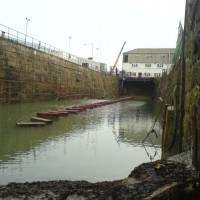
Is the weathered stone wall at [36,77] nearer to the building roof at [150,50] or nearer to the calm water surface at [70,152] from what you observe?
the calm water surface at [70,152]

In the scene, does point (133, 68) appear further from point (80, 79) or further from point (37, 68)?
point (37, 68)

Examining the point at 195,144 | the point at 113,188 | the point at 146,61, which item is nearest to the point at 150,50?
the point at 146,61

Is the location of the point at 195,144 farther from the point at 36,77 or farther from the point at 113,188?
the point at 36,77

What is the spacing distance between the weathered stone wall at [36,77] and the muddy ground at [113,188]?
1638 centimetres

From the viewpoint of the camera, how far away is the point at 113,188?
401cm

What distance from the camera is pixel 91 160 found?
272 inches

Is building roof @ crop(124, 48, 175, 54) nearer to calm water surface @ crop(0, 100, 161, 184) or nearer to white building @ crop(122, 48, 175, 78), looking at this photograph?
white building @ crop(122, 48, 175, 78)

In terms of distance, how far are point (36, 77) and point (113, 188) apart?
869 inches

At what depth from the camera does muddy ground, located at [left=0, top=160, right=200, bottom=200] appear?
374 cm

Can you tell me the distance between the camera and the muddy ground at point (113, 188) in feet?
12.3

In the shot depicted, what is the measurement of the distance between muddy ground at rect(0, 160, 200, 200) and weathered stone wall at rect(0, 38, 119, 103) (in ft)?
53.7

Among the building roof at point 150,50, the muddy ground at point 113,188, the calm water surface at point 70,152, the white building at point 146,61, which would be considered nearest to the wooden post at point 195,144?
the muddy ground at point 113,188

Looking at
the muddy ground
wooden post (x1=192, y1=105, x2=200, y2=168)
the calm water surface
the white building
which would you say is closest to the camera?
→ the muddy ground

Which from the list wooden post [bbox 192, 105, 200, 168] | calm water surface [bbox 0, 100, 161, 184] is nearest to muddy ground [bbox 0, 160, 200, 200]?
wooden post [bbox 192, 105, 200, 168]
